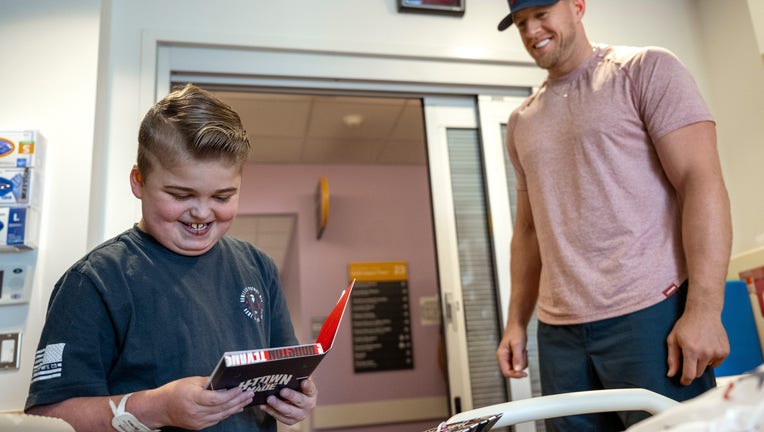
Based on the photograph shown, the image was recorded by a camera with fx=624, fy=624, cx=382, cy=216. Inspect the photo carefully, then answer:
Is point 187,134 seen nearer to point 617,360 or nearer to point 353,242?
point 617,360

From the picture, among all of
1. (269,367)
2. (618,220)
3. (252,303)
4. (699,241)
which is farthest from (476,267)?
(269,367)

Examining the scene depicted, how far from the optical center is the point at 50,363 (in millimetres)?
902

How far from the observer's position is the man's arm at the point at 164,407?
2.81 ft

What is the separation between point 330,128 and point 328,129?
0.02m

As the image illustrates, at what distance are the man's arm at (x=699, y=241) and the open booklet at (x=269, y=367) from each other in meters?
0.73

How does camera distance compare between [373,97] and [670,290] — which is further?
[373,97]

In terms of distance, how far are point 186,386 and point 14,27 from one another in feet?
5.71

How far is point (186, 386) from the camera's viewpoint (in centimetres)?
86

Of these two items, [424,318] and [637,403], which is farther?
[424,318]

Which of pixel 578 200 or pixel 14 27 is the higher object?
pixel 14 27

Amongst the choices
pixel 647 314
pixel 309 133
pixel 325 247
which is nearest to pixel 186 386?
pixel 647 314

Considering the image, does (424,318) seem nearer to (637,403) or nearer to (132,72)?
(132,72)

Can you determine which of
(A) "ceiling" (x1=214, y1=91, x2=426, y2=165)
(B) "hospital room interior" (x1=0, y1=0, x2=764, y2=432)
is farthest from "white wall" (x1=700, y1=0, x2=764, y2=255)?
(A) "ceiling" (x1=214, y1=91, x2=426, y2=165)

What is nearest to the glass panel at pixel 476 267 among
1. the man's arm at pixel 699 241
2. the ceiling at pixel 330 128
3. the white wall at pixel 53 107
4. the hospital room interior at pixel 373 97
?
the hospital room interior at pixel 373 97
